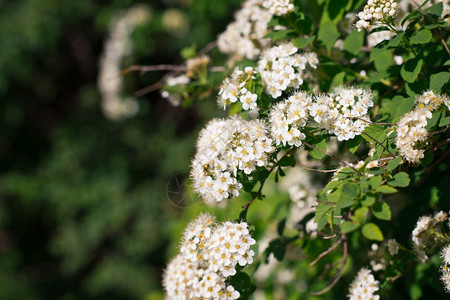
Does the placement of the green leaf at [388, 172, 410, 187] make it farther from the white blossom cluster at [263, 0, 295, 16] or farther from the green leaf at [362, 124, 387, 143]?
the white blossom cluster at [263, 0, 295, 16]

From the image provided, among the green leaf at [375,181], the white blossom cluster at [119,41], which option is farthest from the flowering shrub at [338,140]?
the white blossom cluster at [119,41]

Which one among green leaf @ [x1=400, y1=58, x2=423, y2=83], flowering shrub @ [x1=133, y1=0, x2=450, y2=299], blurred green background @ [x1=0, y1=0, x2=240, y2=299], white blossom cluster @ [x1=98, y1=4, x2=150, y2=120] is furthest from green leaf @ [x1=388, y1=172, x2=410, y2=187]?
white blossom cluster @ [x1=98, y1=4, x2=150, y2=120]

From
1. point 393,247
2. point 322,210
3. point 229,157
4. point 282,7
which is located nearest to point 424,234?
point 393,247

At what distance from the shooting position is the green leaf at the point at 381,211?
1045mm

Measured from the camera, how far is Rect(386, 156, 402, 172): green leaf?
1.02 metres

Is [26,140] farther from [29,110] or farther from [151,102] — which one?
[151,102]

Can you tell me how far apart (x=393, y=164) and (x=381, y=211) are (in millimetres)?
110

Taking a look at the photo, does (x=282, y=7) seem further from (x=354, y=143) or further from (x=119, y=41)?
(x=119, y=41)

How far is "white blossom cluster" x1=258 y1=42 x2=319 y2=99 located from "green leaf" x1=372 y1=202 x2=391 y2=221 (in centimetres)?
35

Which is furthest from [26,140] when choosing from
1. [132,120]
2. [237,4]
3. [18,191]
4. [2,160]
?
[237,4]

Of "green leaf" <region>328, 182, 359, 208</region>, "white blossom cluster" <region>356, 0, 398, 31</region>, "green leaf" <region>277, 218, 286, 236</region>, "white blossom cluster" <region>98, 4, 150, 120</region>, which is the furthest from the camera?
"white blossom cluster" <region>98, 4, 150, 120</region>

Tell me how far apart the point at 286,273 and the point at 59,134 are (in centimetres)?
320

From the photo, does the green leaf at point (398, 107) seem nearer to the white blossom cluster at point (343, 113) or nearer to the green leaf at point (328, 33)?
the white blossom cluster at point (343, 113)

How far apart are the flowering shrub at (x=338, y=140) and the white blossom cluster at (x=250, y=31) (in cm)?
4
